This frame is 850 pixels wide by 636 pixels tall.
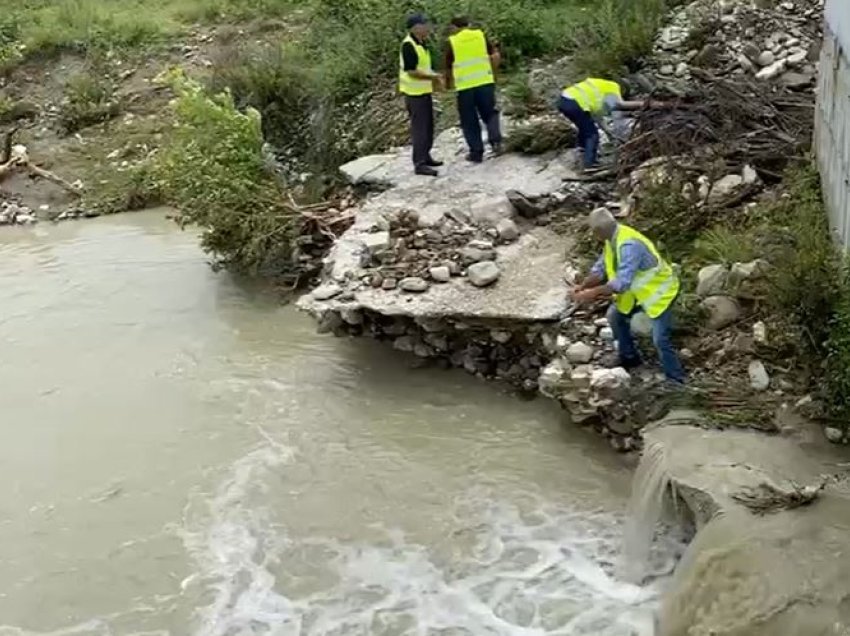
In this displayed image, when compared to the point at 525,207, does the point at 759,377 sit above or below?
below

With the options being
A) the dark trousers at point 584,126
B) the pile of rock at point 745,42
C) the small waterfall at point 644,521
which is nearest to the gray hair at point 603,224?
the small waterfall at point 644,521

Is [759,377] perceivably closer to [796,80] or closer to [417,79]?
[796,80]

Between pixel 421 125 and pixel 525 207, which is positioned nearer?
pixel 525 207

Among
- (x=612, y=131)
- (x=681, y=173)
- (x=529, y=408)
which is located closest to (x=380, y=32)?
(x=612, y=131)

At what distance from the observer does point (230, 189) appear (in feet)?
35.2

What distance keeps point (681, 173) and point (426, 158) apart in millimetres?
2657

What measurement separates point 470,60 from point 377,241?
224cm

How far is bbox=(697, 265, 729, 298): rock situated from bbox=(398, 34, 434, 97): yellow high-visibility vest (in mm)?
3646

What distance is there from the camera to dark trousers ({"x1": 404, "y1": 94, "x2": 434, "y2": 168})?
34.8 ft

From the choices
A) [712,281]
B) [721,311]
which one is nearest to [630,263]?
[721,311]

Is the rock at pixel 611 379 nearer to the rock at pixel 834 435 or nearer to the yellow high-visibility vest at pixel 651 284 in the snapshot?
the yellow high-visibility vest at pixel 651 284

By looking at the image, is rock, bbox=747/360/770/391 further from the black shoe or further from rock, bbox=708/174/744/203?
the black shoe

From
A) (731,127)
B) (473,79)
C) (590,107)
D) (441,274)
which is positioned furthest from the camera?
(473,79)

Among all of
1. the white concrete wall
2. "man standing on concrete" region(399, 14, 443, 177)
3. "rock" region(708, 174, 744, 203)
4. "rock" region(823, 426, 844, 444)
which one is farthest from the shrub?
"rock" region(823, 426, 844, 444)
